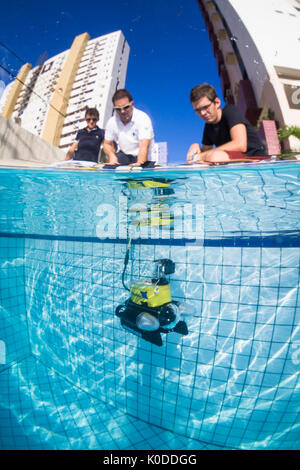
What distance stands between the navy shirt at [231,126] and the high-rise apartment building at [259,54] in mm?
243

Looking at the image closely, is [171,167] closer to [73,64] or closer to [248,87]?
[248,87]

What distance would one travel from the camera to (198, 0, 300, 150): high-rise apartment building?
6.22 ft

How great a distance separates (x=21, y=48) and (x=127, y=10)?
4.07 ft

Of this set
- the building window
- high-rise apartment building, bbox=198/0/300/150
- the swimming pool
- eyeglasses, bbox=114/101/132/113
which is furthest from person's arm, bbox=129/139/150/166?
the building window

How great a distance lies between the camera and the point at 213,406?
3.04m

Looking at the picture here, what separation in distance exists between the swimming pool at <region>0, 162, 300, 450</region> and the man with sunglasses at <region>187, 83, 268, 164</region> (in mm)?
213

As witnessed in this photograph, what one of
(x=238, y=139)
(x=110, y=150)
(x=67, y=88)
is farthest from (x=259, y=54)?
(x=67, y=88)

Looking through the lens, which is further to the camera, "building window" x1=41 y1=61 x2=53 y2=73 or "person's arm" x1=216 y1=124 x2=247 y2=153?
"building window" x1=41 y1=61 x2=53 y2=73

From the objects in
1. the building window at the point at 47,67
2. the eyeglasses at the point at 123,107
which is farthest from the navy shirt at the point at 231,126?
the building window at the point at 47,67

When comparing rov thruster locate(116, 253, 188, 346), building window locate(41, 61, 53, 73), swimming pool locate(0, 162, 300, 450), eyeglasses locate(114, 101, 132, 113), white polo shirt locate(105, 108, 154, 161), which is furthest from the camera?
swimming pool locate(0, 162, 300, 450)

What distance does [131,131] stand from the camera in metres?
2.42

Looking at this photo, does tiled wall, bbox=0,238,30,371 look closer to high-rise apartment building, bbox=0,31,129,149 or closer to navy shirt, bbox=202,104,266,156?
high-rise apartment building, bbox=0,31,129,149
